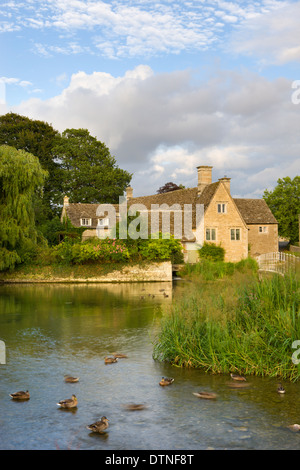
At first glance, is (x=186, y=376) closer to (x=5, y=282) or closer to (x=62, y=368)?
(x=62, y=368)

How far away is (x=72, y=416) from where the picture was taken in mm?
9766

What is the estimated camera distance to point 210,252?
4866 centimetres

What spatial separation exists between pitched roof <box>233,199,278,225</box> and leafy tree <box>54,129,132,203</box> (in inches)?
719

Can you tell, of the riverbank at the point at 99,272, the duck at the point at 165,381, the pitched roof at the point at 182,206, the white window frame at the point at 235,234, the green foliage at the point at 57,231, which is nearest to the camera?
the duck at the point at 165,381

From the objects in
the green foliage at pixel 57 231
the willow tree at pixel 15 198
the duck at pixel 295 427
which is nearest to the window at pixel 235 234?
the green foliage at pixel 57 231

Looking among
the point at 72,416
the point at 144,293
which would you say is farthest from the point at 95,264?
the point at 72,416

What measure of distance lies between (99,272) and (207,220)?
573 inches

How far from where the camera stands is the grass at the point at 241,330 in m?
11.9

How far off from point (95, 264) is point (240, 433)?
32.4 m

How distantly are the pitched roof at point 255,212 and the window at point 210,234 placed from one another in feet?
27.2

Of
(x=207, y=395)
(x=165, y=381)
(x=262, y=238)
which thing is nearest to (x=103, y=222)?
(x=262, y=238)

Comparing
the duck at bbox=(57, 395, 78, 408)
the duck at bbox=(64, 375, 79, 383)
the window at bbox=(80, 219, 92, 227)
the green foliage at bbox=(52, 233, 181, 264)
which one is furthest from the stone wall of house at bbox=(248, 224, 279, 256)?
the duck at bbox=(57, 395, 78, 408)

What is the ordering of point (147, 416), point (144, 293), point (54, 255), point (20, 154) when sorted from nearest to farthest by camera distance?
point (147, 416)
point (144, 293)
point (20, 154)
point (54, 255)

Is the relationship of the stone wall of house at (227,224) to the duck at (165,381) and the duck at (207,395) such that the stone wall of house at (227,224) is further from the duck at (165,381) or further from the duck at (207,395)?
the duck at (207,395)
